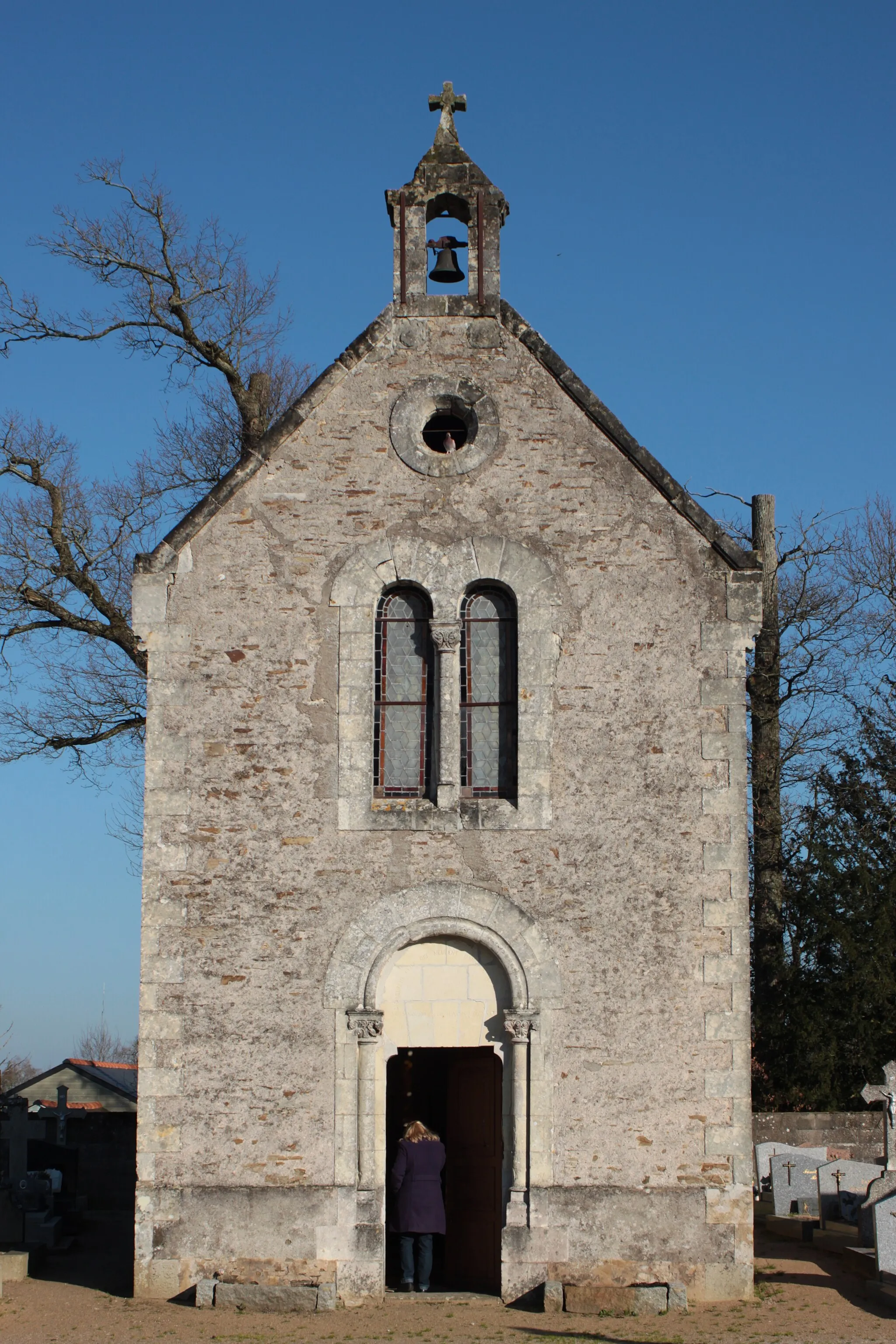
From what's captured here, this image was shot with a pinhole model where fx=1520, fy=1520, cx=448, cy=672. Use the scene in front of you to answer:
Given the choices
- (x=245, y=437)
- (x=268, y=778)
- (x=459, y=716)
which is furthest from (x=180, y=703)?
(x=245, y=437)

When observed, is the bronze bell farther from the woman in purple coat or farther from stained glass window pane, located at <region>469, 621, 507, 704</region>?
the woman in purple coat

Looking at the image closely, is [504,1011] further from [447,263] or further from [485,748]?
[447,263]

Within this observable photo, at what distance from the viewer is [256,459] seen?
1303cm

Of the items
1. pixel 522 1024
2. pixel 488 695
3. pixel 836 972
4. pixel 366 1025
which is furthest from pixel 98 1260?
pixel 836 972

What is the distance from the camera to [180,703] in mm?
12695

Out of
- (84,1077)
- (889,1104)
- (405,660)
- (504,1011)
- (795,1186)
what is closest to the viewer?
(504,1011)

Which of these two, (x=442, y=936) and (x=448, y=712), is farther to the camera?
(x=448, y=712)

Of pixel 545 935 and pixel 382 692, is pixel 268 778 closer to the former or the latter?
pixel 382 692

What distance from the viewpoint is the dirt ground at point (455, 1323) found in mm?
10570

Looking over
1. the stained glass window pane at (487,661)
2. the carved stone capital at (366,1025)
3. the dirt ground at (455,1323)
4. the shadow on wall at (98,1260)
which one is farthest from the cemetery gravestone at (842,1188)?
the shadow on wall at (98,1260)

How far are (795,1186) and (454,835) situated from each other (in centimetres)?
562

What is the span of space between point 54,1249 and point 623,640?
824 centimetres

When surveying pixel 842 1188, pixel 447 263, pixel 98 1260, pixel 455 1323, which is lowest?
pixel 98 1260

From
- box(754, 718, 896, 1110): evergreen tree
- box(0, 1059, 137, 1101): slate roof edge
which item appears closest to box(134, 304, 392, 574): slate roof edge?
box(754, 718, 896, 1110): evergreen tree
